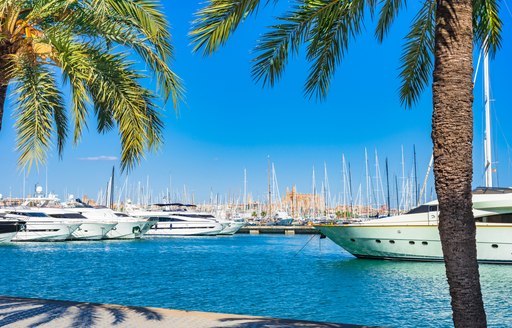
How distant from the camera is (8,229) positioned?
170 ft

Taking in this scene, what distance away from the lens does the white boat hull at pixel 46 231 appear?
56844mm

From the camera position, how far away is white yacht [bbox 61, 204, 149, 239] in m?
62.7

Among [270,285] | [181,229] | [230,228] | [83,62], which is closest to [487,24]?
[83,62]

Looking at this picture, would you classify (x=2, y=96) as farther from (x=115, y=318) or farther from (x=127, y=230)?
(x=127, y=230)

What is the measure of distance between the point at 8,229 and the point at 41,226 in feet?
20.0

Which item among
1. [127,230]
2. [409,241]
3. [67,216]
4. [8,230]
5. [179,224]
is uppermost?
[67,216]

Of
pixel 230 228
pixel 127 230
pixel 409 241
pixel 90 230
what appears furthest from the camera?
pixel 230 228

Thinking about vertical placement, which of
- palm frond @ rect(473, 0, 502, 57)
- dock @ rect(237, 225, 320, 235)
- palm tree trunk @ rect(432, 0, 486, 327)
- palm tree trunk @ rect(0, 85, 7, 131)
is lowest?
dock @ rect(237, 225, 320, 235)

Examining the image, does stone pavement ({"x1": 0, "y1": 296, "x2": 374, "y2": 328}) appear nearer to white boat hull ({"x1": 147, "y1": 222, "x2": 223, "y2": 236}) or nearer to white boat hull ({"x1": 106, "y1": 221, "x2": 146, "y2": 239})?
white boat hull ({"x1": 106, "y1": 221, "x2": 146, "y2": 239})

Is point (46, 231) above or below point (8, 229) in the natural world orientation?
below

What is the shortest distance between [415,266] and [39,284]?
19135 millimetres

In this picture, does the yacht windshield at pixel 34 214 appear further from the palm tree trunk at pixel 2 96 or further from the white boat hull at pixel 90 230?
the palm tree trunk at pixel 2 96

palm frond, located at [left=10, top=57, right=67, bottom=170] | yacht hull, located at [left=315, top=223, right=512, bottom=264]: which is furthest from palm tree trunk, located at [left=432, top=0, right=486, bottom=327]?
yacht hull, located at [left=315, top=223, right=512, bottom=264]

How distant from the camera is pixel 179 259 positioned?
136ft
